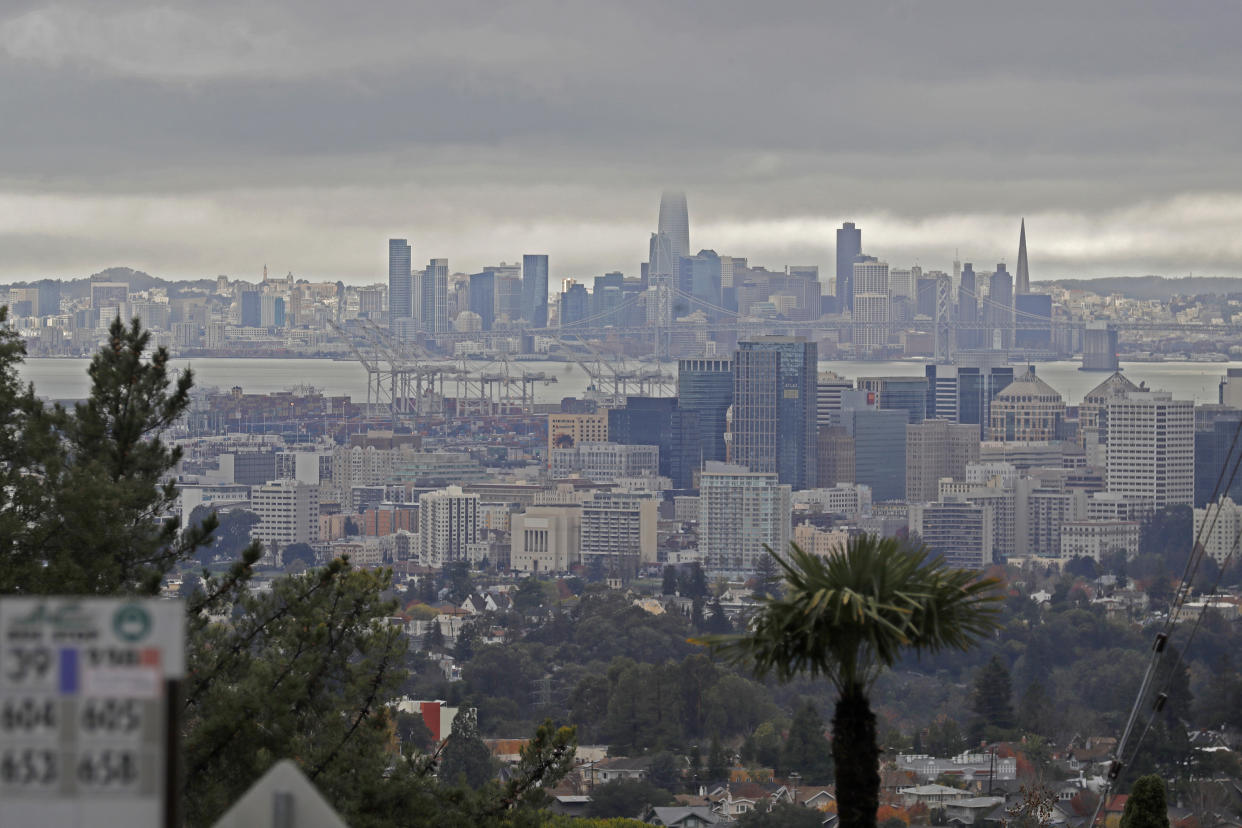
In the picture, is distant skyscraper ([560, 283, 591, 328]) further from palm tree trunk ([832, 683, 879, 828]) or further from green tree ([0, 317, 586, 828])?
palm tree trunk ([832, 683, 879, 828])

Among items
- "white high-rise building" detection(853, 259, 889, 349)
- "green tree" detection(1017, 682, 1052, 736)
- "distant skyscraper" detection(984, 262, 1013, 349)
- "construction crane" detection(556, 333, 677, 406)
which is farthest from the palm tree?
"white high-rise building" detection(853, 259, 889, 349)

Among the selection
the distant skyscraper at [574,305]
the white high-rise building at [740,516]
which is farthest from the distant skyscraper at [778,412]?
the distant skyscraper at [574,305]

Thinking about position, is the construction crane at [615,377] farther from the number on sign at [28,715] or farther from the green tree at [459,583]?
the number on sign at [28,715]

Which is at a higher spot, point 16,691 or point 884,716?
point 16,691

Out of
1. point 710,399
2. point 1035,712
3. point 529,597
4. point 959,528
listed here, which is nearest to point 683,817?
point 1035,712

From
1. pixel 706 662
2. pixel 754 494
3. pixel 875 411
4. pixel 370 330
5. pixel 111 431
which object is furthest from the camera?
pixel 370 330

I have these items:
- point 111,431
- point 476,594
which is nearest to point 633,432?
point 476,594

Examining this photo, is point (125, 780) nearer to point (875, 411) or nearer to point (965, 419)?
point (875, 411)
